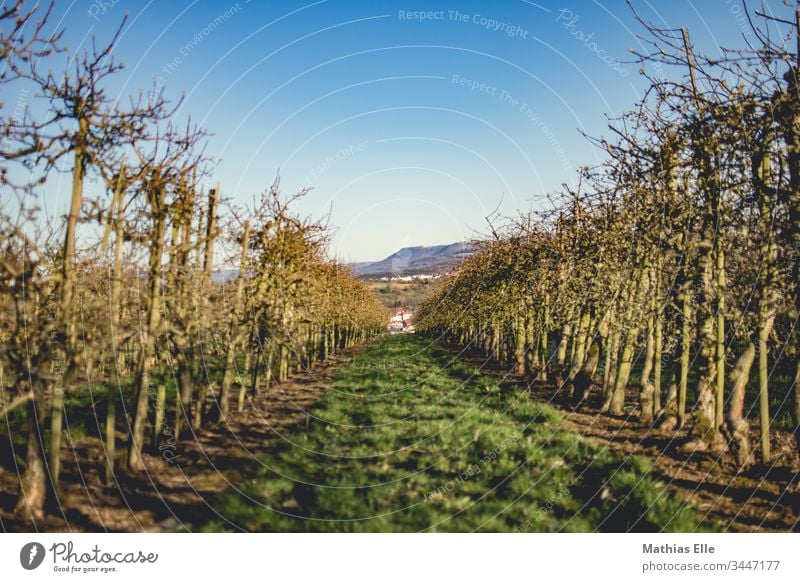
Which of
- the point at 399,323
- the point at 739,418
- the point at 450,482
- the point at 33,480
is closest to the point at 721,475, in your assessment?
the point at 739,418

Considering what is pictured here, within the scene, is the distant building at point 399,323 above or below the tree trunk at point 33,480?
below

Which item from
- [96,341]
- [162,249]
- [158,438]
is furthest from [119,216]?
[158,438]

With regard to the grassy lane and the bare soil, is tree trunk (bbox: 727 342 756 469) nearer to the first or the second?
the bare soil

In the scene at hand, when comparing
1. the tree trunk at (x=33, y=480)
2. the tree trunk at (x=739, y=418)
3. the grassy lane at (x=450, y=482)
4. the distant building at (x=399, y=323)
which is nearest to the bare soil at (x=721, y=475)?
the tree trunk at (x=739, y=418)

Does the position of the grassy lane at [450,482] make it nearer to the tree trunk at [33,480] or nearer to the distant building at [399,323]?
the tree trunk at [33,480]

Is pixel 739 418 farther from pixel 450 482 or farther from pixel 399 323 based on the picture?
pixel 399 323

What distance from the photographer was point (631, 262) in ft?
49.1

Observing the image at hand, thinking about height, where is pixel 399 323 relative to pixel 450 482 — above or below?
below

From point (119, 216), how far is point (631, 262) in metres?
14.5

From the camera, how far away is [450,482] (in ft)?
26.3

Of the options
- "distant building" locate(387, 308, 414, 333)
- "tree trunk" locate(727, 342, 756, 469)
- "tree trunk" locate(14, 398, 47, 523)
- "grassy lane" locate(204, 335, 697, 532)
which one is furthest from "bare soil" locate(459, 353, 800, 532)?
"distant building" locate(387, 308, 414, 333)

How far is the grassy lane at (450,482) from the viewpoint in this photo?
693cm

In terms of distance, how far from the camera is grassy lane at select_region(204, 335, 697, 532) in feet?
22.7

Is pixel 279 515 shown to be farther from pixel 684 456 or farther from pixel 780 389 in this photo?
pixel 780 389
